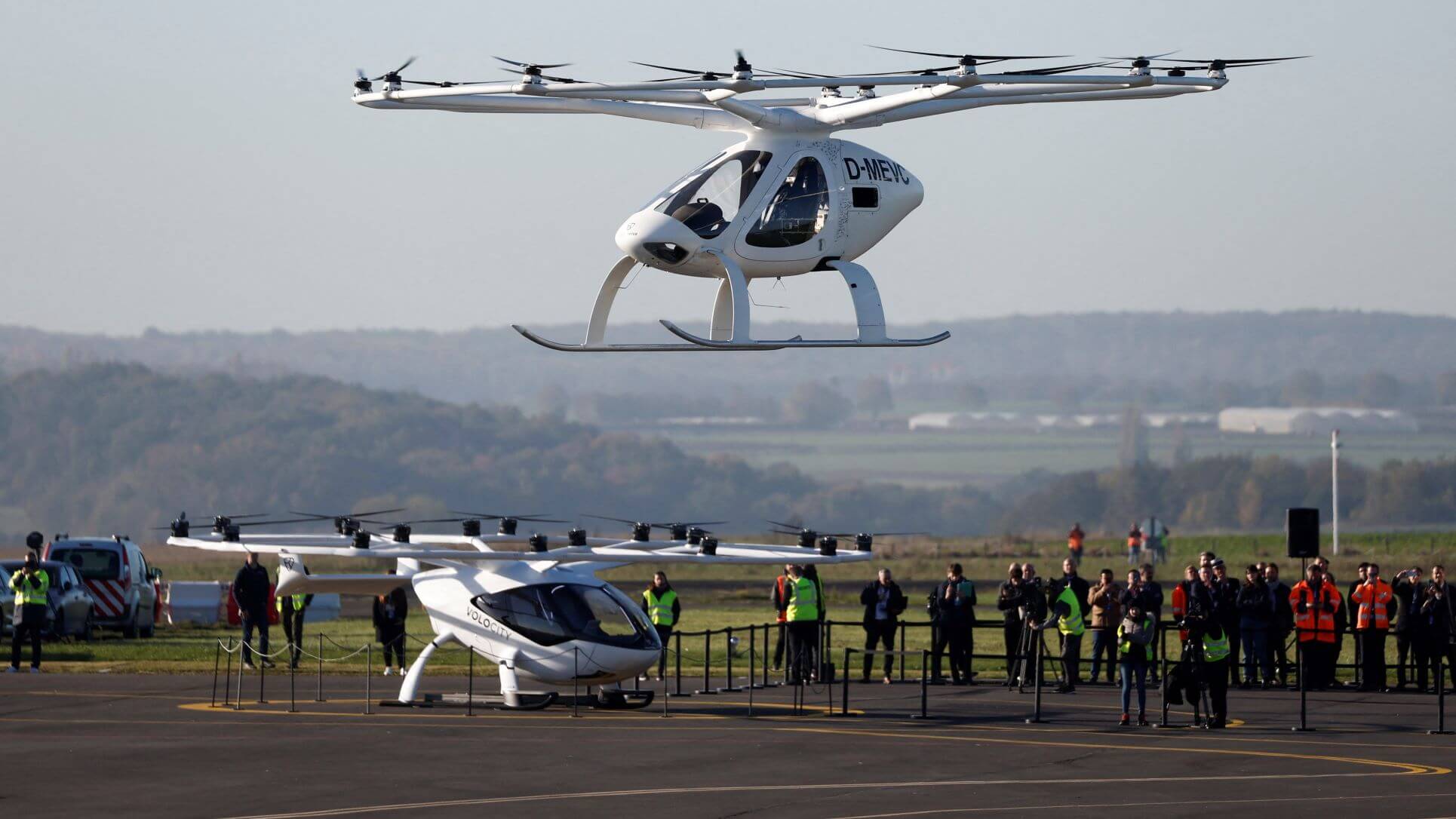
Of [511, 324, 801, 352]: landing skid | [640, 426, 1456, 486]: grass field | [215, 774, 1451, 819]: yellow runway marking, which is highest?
[640, 426, 1456, 486]: grass field

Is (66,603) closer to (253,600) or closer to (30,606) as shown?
A: (30,606)

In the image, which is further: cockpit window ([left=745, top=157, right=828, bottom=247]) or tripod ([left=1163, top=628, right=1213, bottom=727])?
tripod ([left=1163, top=628, right=1213, bottom=727])

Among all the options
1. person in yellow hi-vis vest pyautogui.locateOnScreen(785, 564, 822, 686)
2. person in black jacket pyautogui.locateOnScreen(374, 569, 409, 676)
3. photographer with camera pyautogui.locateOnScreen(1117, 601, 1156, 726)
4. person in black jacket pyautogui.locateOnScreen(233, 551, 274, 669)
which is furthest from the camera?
person in black jacket pyautogui.locateOnScreen(374, 569, 409, 676)

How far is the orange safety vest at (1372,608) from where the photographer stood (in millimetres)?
28266

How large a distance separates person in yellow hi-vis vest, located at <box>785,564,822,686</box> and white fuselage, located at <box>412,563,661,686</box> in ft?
13.0

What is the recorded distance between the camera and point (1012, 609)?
28.8 meters

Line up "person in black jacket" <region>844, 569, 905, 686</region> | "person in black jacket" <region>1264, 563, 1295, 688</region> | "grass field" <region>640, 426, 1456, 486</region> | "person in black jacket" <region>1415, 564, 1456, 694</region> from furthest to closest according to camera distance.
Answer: "grass field" <region>640, 426, 1456, 486</region> → "person in black jacket" <region>844, 569, 905, 686</region> → "person in black jacket" <region>1264, 563, 1295, 688</region> → "person in black jacket" <region>1415, 564, 1456, 694</region>

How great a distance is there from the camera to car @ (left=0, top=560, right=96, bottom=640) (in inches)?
1393

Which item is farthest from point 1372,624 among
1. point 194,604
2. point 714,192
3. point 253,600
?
point 194,604

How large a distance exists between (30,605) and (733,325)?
1439cm

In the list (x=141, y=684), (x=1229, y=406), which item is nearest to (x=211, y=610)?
(x=141, y=684)

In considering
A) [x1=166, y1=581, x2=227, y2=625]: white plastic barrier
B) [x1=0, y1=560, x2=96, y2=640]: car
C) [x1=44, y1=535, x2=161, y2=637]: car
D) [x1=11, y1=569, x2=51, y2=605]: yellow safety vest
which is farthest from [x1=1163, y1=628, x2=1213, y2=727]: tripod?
[x1=166, y1=581, x2=227, y2=625]: white plastic barrier

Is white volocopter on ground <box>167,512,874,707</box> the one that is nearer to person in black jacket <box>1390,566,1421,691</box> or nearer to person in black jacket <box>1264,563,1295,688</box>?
person in black jacket <box>1264,563,1295,688</box>

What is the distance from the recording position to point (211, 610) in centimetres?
4231
